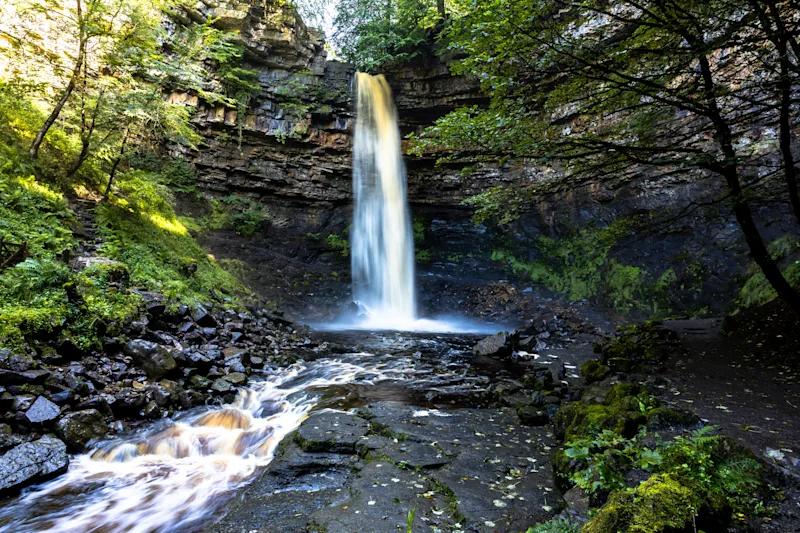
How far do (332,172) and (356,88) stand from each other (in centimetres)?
410

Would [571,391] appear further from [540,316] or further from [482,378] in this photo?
[540,316]

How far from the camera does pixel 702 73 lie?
4270mm

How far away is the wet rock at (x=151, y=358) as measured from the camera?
532cm

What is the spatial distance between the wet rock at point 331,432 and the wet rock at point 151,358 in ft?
7.71

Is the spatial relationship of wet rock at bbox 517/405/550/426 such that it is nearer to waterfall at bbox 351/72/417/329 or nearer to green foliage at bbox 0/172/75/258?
green foliage at bbox 0/172/75/258

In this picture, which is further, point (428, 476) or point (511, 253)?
point (511, 253)

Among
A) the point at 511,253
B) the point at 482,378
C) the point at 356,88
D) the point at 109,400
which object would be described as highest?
the point at 356,88

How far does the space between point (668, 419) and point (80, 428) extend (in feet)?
18.7

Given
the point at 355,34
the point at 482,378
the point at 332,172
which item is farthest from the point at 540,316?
the point at 355,34

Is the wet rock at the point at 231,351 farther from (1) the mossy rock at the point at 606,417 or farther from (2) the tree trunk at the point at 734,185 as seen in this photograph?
(2) the tree trunk at the point at 734,185

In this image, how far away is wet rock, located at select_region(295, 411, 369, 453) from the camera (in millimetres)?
3852

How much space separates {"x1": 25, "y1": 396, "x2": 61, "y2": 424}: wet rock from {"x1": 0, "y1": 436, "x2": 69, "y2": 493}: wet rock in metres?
0.19

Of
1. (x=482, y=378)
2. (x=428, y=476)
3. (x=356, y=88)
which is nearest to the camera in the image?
(x=428, y=476)

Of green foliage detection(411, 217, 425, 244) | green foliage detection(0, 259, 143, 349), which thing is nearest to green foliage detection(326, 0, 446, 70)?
green foliage detection(411, 217, 425, 244)
